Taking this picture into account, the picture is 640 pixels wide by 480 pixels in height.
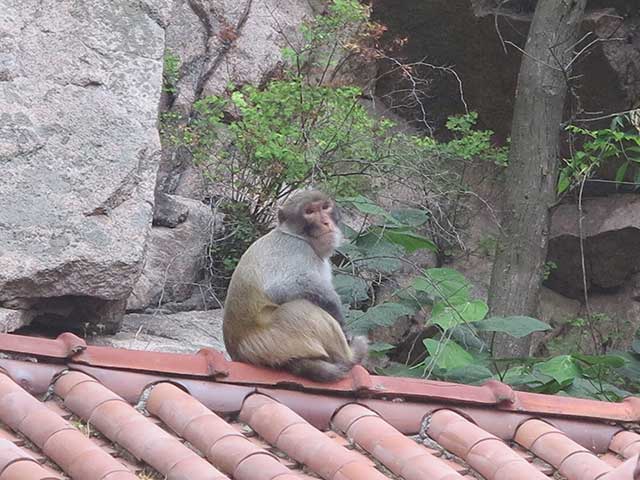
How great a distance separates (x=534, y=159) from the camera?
32.0 ft

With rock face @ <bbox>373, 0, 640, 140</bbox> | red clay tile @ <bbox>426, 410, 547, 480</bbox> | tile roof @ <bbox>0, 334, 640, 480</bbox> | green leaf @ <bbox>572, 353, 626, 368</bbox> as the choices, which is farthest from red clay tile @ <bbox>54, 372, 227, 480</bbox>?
rock face @ <bbox>373, 0, 640, 140</bbox>

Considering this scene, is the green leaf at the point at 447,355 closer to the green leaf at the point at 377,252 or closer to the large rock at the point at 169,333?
the green leaf at the point at 377,252

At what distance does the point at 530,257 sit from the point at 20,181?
462 cm

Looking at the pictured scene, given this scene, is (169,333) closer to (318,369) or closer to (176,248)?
(176,248)

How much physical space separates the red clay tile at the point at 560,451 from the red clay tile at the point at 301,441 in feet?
2.66

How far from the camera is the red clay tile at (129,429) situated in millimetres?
3490

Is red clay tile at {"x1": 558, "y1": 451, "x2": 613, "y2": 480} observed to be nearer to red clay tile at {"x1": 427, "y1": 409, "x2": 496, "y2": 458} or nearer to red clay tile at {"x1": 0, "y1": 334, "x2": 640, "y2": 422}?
red clay tile at {"x1": 427, "y1": 409, "x2": 496, "y2": 458}

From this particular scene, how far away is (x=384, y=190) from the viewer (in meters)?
10.9

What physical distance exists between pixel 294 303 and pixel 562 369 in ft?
6.19

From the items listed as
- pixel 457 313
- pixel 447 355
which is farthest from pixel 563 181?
pixel 447 355

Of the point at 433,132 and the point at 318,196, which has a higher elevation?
the point at 433,132

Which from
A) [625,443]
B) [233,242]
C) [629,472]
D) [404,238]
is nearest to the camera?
[629,472]

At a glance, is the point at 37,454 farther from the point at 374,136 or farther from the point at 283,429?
the point at 374,136

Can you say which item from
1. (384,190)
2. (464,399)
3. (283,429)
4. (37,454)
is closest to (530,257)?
(384,190)
